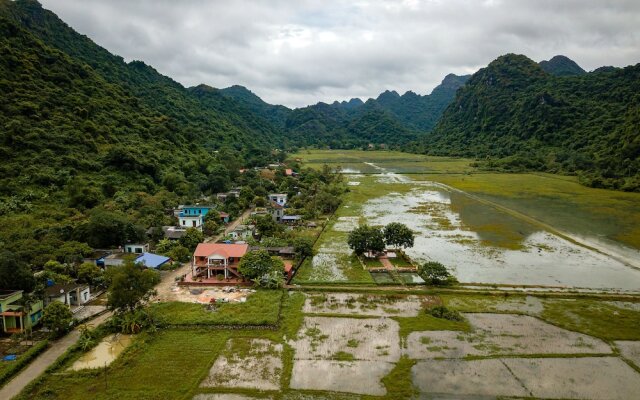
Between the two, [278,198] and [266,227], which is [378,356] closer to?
[266,227]

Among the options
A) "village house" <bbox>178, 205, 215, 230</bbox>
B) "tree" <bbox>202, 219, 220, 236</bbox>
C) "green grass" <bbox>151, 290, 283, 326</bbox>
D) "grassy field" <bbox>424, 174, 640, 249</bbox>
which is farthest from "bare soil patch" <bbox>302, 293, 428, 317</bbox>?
"grassy field" <bbox>424, 174, 640, 249</bbox>

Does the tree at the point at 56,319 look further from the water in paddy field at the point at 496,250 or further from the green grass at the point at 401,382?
the water in paddy field at the point at 496,250

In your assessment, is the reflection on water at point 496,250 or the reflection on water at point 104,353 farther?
the reflection on water at point 496,250

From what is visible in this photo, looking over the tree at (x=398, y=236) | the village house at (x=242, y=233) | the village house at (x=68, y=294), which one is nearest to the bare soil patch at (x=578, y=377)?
the tree at (x=398, y=236)

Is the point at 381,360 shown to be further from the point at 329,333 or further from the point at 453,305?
the point at 453,305

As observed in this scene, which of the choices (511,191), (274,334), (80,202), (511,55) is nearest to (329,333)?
(274,334)

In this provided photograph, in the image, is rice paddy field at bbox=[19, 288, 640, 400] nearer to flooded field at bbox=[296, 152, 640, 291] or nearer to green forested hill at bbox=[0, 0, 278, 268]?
flooded field at bbox=[296, 152, 640, 291]

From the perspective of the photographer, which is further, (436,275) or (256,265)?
(436,275)

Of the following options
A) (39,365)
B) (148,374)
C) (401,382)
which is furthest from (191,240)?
(401,382)
